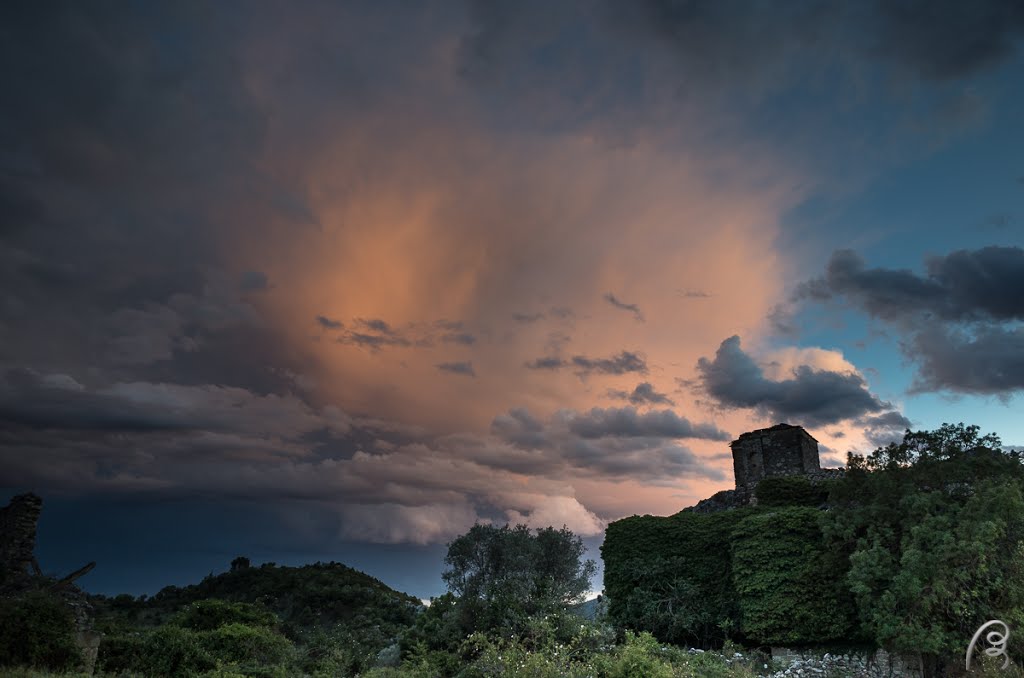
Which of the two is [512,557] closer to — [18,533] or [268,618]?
[268,618]

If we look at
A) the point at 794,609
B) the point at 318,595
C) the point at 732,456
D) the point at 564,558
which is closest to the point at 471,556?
the point at 564,558

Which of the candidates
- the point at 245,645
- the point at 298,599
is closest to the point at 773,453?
the point at 298,599

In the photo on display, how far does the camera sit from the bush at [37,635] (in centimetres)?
1360

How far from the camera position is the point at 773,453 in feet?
122

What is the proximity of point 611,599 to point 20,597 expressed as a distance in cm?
1730

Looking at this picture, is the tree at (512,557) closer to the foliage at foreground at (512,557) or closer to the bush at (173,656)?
the foliage at foreground at (512,557)

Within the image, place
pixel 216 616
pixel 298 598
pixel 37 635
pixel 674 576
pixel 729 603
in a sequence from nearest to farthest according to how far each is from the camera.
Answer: pixel 37 635
pixel 216 616
pixel 729 603
pixel 674 576
pixel 298 598

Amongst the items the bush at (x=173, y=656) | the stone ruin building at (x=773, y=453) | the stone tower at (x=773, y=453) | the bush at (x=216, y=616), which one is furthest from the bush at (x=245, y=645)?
the stone tower at (x=773, y=453)

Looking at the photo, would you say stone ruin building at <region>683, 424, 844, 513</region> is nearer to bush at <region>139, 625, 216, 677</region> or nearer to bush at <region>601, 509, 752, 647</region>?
bush at <region>601, 509, 752, 647</region>

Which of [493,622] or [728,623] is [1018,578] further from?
[493,622]

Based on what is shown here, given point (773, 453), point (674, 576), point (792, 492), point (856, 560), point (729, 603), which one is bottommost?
point (729, 603)

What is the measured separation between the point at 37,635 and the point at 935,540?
829 inches

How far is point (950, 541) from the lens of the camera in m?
16.2

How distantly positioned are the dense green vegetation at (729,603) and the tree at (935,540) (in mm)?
43
